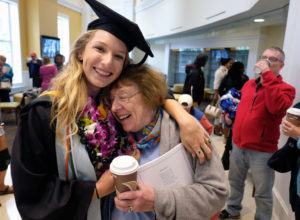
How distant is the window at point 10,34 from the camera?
719 centimetres

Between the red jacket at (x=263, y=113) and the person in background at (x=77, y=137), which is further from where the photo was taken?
the red jacket at (x=263, y=113)

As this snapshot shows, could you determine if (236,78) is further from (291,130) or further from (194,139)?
(194,139)

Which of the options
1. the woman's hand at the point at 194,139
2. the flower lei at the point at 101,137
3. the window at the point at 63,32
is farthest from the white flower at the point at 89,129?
the window at the point at 63,32

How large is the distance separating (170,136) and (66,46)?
1123 centimetres

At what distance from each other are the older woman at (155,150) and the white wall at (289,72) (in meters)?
1.47

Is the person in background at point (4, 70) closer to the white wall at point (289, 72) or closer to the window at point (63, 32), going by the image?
the window at point (63, 32)

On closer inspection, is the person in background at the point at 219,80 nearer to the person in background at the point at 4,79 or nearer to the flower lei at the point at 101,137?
the flower lei at the point at 101,137

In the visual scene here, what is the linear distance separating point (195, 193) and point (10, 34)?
8742mm

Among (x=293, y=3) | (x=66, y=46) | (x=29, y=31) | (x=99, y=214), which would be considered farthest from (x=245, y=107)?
(x=66, y=46)

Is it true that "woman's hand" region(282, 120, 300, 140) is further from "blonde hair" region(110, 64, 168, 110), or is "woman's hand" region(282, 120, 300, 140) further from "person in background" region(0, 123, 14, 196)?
"person in background" region(0, 123, 14, 196)

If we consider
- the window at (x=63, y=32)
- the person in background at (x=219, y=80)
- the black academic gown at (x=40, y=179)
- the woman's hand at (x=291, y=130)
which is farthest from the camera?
the window at (x=63, y=32)

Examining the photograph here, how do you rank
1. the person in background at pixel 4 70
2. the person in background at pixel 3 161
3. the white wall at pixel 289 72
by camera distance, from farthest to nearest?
the person in background at pixel 4 70 → the person in background at pixel 3 161 → the white wall at pixel 289 72

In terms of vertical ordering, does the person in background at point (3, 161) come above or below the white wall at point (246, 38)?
below

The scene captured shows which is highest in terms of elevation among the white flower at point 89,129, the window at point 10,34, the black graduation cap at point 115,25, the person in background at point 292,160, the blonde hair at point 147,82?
the window at point 10,34
